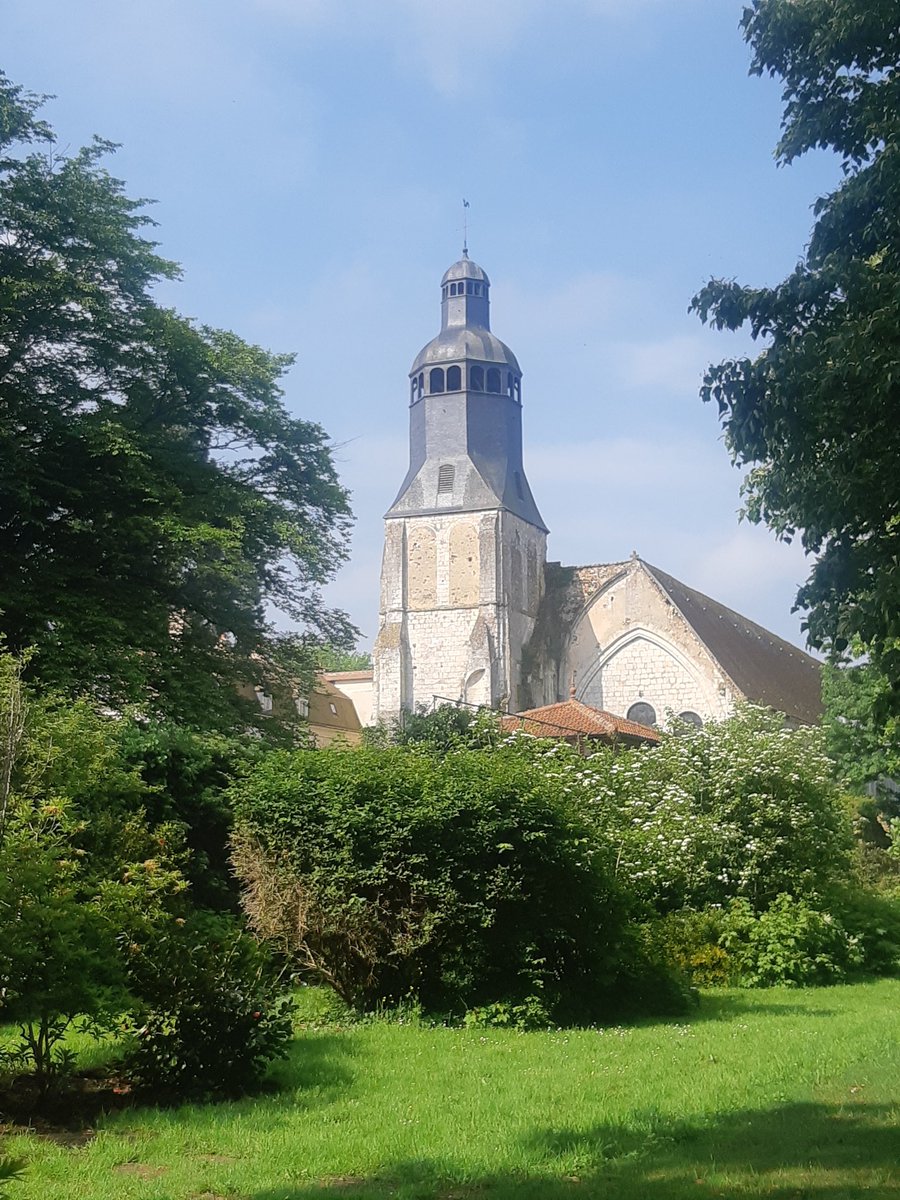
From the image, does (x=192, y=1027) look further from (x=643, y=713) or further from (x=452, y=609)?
(x=452, y=609)

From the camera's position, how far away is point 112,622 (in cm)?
1941

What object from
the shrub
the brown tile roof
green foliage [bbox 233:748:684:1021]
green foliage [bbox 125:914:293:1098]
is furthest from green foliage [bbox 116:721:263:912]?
the brown tile roof

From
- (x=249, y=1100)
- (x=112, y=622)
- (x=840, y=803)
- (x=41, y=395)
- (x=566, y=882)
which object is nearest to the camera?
(x=249, y=1100)

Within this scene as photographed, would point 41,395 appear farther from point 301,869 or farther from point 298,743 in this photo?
point 301,869

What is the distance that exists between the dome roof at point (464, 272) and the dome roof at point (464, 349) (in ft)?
9.51

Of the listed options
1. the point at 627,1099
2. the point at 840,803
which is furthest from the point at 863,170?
the point at 840,803

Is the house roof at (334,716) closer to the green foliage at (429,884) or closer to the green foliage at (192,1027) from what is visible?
the green foliage at (429,884)

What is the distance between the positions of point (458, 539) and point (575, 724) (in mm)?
24958

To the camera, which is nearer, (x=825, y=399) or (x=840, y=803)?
(x=825, y=399)

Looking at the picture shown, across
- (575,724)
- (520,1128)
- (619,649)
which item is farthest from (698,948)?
(619,649)

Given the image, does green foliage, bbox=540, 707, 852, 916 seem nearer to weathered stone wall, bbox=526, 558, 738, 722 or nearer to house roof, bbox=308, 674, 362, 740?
weathered stone wall, bbox=526, 558, 738, 722

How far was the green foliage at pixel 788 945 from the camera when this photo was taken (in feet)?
46.9

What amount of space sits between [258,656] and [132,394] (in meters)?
Answer: 5.43

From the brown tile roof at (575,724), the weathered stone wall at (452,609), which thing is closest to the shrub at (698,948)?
the brown tile roof at (575,724)
